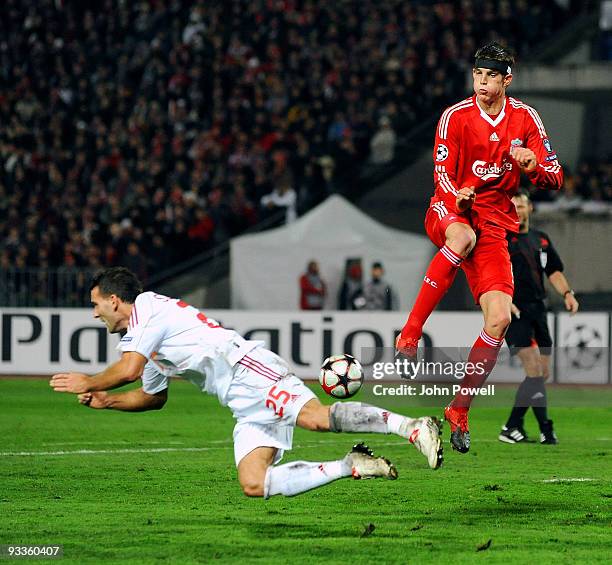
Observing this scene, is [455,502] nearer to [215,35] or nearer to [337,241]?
[337,241]

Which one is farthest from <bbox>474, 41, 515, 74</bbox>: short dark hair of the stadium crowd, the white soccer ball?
the stadium crowd

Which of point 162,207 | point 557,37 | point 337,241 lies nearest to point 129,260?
point 162,207

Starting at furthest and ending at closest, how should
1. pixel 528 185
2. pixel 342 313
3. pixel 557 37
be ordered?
pixel 557 37 < pixel 528 185 < pixel 342 313

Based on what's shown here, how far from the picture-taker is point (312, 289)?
68.9 ft

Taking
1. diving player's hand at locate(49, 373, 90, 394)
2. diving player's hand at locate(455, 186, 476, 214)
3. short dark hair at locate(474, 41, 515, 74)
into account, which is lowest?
diving player's hand at locate(49, 373, 90, 394)

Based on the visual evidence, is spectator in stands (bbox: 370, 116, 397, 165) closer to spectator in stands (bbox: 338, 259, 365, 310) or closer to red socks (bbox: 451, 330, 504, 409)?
spectator in stands (bbox: 338, 259, 365, 310)

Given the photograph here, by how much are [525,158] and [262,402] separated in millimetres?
2394

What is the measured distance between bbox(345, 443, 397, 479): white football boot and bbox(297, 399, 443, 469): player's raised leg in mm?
283

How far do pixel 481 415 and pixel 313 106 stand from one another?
11.7m

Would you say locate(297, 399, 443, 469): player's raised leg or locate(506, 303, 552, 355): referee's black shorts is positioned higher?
locate(297, 399, 443, 469): player's raised leg

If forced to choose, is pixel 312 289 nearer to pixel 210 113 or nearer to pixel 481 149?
pixel 210 113

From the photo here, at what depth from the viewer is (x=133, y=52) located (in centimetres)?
A: 3008

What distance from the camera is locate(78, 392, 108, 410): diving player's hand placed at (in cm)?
758

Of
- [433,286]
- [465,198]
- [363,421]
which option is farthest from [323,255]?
[363,421]
